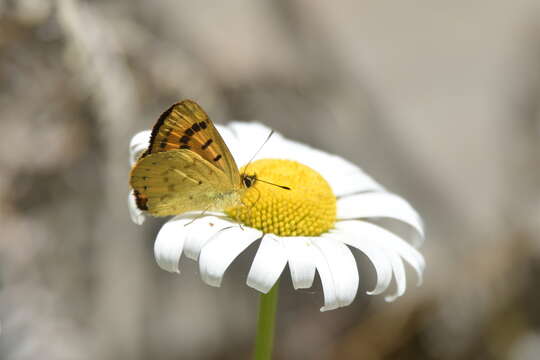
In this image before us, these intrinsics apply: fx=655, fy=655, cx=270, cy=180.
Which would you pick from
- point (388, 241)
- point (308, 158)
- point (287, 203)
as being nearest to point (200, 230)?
point (287, 203)

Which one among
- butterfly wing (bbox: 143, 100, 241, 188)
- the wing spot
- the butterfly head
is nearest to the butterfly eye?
the butterfly head

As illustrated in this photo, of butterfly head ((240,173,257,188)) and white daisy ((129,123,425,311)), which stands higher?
butterfly head ((240,173,257,188))

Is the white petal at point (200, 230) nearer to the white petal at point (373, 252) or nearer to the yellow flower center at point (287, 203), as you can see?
the yellow flower center at point (287, 203)

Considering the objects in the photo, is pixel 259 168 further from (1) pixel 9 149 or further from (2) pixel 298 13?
(2) pixel 298 13

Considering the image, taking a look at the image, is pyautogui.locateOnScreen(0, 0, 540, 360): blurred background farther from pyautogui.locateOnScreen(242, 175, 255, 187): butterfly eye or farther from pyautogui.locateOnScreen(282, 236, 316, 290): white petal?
pyautogui.locateOnScreen(282, 236, 316, 290): white petal

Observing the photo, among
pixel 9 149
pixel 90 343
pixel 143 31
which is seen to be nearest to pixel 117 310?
pixel 90 343

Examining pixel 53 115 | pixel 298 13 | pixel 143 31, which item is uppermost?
pixel 298 13

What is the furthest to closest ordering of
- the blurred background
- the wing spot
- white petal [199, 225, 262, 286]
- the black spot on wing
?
the blurred background → the wing spot → the black spot on wing → white petal [199, 225, 262, 286]

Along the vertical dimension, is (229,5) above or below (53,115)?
above
